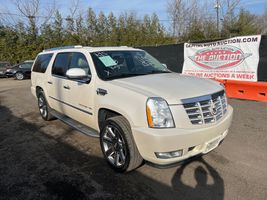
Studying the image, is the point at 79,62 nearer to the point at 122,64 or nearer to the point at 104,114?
the point at 122,64

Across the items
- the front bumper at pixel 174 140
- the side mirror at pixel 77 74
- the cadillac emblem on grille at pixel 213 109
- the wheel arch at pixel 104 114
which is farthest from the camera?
the side mirror at pixel 77 74

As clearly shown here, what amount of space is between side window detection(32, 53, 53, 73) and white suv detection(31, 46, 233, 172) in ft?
4.02

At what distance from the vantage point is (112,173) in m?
3.65

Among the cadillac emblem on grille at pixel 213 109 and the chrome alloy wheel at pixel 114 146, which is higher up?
the cadillac emblem on grille at pixel 213 109

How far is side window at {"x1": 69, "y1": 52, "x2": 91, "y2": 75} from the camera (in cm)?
431

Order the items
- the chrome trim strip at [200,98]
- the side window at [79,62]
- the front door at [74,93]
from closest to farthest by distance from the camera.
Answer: the chrome trim strip at [200,98]
the front door at [74,93]
the side window at [79,62]

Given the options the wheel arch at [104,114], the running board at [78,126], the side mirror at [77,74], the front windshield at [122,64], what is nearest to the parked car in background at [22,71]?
the running board at [78,126]

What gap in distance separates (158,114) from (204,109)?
662 mm

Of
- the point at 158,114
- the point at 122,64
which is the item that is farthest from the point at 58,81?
the point at 158,114

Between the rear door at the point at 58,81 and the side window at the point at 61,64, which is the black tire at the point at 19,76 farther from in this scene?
the side window at the point at 61,64

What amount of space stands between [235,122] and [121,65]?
126 inches

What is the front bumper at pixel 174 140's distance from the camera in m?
2.96

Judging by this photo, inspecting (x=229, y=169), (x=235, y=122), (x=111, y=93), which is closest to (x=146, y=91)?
(x=111, y=93)

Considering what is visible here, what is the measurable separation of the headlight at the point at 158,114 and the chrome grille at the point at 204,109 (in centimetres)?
25
